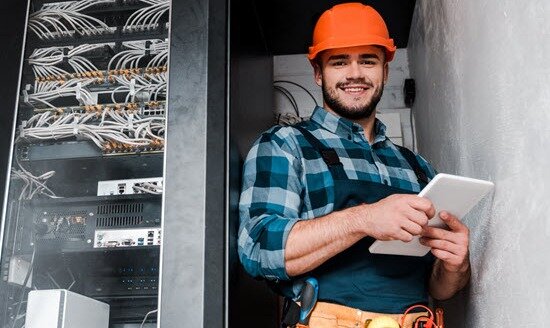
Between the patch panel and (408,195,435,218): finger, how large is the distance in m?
0.63

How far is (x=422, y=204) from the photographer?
1.17m

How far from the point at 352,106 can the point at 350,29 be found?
20cm

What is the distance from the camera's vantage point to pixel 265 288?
1.86 metres

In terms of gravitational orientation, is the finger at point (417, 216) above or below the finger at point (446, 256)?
above

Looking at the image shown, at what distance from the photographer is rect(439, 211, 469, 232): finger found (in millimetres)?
1262

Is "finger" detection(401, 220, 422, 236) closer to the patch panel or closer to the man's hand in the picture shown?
the man's hand

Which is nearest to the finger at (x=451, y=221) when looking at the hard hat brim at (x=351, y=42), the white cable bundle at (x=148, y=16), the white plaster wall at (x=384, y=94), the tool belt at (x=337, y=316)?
the tool belt at (x=337, y=316)

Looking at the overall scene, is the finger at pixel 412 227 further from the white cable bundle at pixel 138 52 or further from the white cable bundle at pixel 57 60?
the white cable bundle at pixel 57 60

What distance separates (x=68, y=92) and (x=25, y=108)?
4.5 inches

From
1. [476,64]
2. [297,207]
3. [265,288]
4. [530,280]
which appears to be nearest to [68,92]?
[297,207]

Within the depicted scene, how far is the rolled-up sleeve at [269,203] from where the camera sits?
1.39m

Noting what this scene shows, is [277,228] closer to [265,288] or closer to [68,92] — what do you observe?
[265,288]

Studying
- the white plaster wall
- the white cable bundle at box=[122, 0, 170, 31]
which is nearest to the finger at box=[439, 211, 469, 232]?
the white cable bundle at box=[122, 0, 170, 31]

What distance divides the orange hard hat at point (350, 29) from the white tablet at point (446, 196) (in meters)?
0.56
